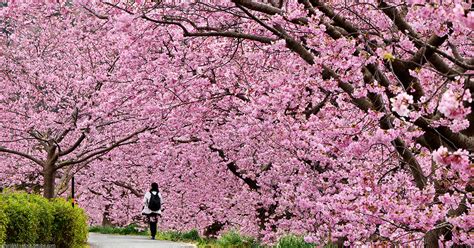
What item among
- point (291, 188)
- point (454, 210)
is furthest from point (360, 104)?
point (291, 188)

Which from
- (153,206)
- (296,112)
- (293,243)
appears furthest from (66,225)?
(153,206)

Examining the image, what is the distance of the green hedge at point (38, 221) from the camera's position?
9.55m

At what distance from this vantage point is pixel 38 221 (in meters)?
11.1

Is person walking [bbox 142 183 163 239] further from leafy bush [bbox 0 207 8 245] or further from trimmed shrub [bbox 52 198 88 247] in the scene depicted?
leafy bush [bbox 0 207 8 245]

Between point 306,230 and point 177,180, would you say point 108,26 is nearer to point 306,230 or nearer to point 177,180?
point 177,180

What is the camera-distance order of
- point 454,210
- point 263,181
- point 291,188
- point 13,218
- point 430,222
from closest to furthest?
1. point 430,222
2. point 454,210
3. point 13,218
4. point 291,188
5. point 263,181

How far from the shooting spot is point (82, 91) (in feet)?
61.3

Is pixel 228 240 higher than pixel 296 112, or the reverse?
pixel 296 112

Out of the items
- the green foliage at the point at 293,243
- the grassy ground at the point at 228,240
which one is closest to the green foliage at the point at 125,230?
the grassy ground at the point at 228,240

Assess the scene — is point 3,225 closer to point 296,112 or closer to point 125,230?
point 296,112

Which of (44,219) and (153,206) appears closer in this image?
(44,219)

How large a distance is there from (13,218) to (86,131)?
8.77m

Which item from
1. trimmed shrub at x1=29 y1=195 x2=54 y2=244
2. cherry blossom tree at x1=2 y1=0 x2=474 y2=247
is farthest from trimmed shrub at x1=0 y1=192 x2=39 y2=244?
cherry blossom tree at x1=2 y1=0 x2=474 y2=247

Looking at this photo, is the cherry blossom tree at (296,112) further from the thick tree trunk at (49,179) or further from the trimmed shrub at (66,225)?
the trimmed shrub at (66,225)
